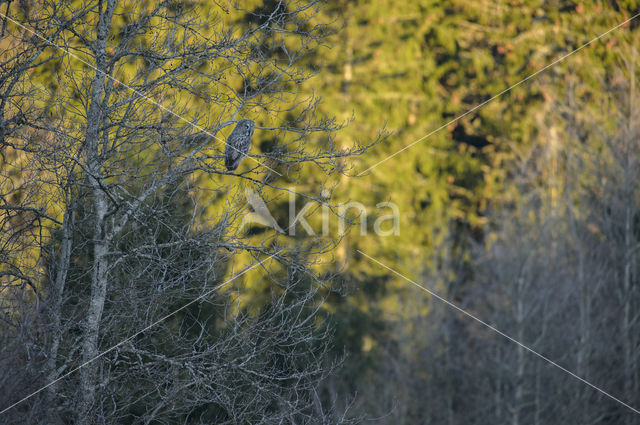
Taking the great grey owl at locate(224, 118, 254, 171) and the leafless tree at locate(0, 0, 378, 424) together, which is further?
the great grey owl at locate(224, 118, 254, 171)

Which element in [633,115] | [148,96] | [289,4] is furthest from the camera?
[633,115]

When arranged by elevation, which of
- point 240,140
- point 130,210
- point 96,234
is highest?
point 240,140

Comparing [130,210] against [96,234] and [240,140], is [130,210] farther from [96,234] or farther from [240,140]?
[240,140]

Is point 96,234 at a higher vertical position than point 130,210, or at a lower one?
lower

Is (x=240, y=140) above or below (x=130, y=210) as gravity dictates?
above

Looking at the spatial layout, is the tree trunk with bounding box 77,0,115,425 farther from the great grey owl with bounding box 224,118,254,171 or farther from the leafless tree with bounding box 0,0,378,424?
the great grey owl with bounding box 224,118,254,171

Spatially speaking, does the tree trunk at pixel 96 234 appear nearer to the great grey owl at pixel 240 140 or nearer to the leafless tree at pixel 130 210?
the leafless tree at pixel 130 210

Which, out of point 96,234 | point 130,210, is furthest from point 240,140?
point 96,234

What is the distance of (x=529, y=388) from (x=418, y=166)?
25.8 feet

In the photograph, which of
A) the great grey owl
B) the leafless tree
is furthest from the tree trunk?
the great grey owl

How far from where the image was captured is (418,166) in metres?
18.6

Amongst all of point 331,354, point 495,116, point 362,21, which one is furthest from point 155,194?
point 495,116

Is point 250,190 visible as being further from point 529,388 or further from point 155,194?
point 529,388

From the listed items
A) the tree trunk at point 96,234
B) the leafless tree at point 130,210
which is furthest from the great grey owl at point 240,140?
the tree trunk at point 96,234
